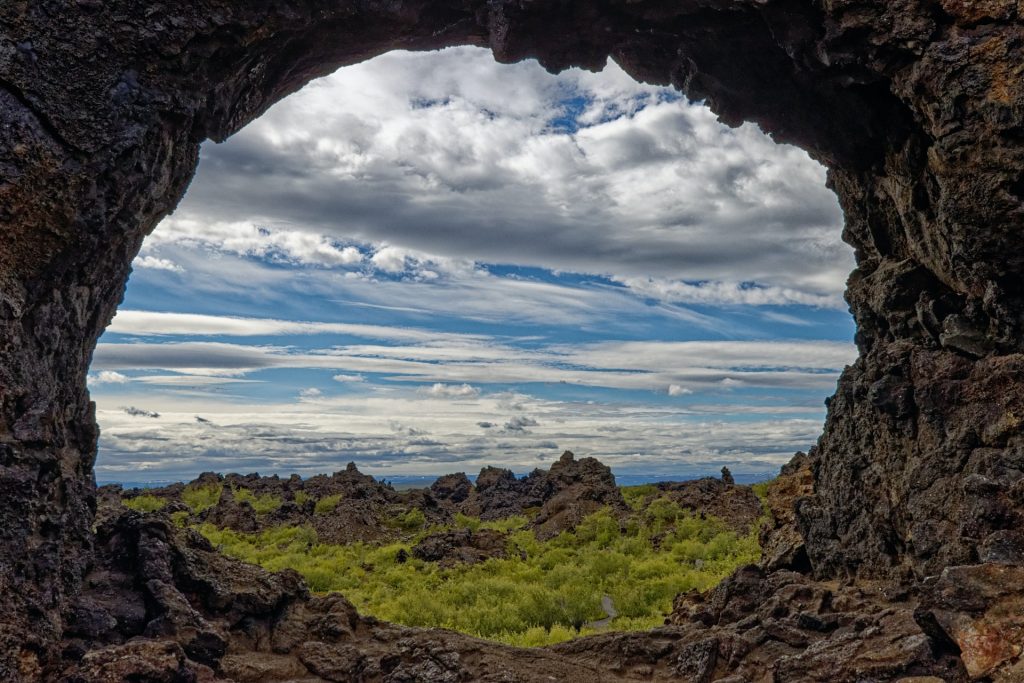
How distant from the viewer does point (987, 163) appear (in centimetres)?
883

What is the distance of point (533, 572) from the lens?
23594mm


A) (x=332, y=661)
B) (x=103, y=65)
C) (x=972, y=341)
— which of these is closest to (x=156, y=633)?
(x=332, y=661)

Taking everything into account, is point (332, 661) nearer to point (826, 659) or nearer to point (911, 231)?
point (826, 659)

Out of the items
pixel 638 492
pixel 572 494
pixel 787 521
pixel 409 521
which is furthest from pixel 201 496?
pixel 787 521

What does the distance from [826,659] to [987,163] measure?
651 cm

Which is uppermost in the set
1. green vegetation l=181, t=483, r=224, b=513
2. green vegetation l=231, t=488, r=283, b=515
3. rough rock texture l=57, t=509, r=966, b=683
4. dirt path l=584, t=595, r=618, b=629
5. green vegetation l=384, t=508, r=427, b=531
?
rough rock texture l=57, t=509, r=966, b=683

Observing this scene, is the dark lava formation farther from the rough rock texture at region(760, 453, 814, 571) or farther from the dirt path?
the dirt path

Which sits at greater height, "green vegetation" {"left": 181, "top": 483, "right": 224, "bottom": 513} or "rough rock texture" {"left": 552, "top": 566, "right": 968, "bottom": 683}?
"rough rock texture" {"left": 552, "top": 566, "right": 968, "bottom": 683}

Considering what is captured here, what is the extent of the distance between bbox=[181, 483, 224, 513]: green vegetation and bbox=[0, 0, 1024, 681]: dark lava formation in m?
31.9

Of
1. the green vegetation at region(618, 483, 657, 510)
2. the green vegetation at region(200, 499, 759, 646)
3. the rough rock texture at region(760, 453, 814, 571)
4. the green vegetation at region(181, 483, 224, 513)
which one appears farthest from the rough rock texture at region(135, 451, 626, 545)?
the rough rock texture at region(760, 453, 814, 571)

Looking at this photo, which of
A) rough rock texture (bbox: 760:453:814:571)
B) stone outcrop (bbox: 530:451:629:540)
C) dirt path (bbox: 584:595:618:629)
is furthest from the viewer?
stone outcrop (bbox: 530:451:629:540)

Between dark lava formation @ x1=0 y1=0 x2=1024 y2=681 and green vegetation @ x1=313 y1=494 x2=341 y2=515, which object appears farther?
green vegetation @ x1=313 y1=494 x2=341 y2=515

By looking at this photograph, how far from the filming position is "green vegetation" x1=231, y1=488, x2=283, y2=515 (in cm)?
3944

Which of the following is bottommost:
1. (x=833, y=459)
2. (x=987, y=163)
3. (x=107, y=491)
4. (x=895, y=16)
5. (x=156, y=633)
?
(x=107, y=491)
